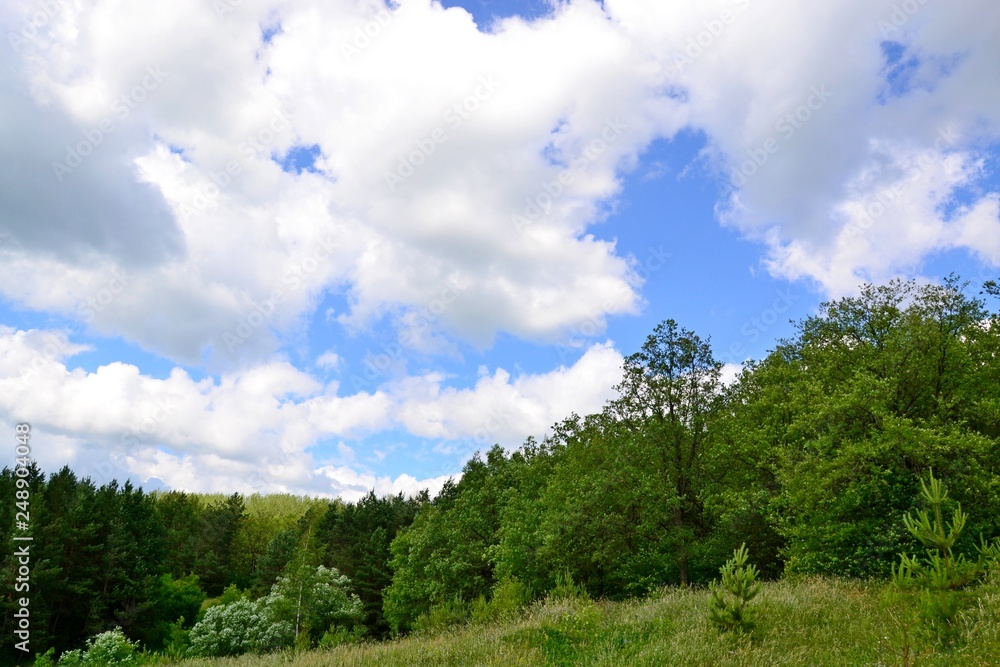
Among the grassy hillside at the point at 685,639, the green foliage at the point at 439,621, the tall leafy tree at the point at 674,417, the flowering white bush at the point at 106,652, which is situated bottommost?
the flowering white bush at the point at 106,652

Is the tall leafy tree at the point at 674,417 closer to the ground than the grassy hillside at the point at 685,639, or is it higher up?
higher up

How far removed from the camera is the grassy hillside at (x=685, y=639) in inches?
393

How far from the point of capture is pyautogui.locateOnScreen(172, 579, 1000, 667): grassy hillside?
9992 mm

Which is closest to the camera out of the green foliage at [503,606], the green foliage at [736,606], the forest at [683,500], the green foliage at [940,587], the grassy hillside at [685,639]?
the green foliage at [940,587]

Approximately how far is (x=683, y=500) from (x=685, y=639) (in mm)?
17798

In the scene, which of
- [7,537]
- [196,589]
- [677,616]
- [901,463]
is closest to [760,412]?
[901,463]

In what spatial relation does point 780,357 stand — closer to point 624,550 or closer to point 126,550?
point 624,550

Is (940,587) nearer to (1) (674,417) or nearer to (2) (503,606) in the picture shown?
(2) (503,606)

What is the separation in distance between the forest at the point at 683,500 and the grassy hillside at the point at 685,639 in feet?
4.80

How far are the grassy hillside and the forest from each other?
1.46 meters

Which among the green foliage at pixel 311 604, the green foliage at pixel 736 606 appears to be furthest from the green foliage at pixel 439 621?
the green foliage at pixel 311 604

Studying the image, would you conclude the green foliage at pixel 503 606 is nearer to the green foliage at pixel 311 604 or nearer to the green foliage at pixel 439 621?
the green foliage at pixel 439 621

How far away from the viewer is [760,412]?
29891 millimetres

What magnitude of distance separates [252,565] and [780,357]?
77.0 m
